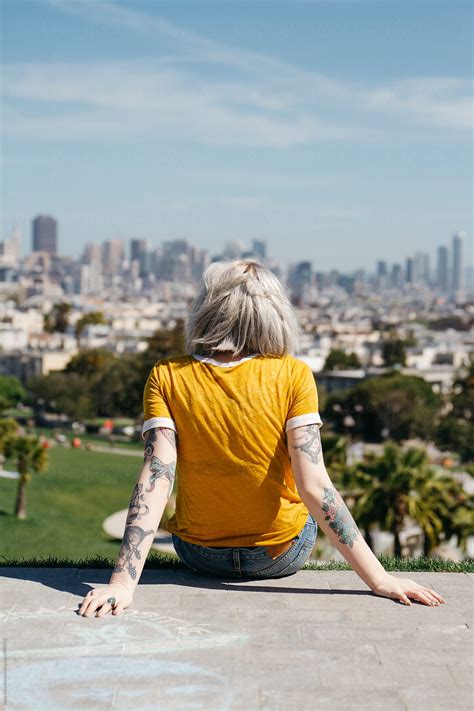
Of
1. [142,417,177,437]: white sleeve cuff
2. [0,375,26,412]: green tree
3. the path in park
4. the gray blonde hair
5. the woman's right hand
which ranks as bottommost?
[0,375,26,412]: green tree

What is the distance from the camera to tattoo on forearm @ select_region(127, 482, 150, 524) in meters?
3.36

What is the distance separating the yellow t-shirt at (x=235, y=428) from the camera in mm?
3371

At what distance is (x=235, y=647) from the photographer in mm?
2965

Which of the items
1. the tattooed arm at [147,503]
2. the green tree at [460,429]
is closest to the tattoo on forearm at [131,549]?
the tattooed arm at [147,503]

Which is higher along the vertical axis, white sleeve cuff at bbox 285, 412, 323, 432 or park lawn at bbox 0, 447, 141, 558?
white sleeve cuff at bbox 285, 412, 323, 432

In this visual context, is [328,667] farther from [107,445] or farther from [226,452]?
[107,445]

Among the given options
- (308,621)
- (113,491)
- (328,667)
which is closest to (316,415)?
(308,621)

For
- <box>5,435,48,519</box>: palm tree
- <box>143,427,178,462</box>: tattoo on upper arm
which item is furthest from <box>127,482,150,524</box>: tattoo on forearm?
<box>5,435,48,519</box>: palm tree

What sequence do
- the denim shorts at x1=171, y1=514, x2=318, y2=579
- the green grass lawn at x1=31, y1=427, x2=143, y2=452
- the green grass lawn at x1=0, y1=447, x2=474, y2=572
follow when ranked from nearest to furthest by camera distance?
1. the denim shorts at x1=171, y1=514, x2=318, y2=579
2. the green grass lawn at x1=0, y1=447, x2=474, y2=572
3. the green grass lawn at x1=31, y1=427, x2=143, y2=452

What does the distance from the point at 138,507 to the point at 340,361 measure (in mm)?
65154

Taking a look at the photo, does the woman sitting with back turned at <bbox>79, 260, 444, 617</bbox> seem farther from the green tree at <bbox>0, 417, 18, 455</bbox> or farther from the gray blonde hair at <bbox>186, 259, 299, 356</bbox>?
the green tree at <bbox>0, 417, 18, 455</bbox>

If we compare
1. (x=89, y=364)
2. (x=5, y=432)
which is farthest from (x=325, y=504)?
(x=89, y=364)

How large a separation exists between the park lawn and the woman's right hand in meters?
14.5

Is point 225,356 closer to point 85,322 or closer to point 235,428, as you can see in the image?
point 235,428
